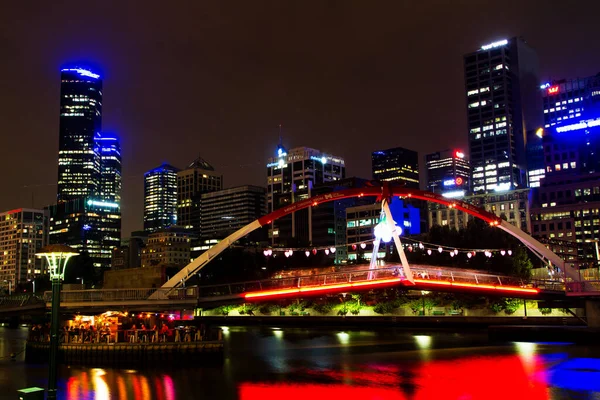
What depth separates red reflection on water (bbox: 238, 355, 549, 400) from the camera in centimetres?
3766

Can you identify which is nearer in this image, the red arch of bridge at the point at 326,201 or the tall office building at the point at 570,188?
the red arch of bridge at the point at 326,201

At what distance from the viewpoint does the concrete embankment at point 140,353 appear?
51188mm

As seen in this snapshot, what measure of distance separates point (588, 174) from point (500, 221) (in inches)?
4804

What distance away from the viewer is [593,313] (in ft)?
198

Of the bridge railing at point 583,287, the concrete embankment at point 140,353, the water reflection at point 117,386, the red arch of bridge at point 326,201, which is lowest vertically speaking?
the water reflection at point 117,386

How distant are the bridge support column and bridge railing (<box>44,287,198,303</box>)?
1412 inches

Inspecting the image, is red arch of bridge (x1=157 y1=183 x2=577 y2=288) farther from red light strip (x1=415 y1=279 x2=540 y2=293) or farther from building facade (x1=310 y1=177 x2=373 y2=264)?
building facade (x1=310 y1=177 x2=373 y2=264)

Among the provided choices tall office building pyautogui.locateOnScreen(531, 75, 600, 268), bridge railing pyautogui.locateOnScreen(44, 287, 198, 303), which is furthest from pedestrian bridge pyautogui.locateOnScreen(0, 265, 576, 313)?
tall office building pyautogui.locateOnScreen(531, 75, 600, 268)

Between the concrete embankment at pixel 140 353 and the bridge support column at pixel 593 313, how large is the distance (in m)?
33.6

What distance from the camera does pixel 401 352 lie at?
5700 centimetres

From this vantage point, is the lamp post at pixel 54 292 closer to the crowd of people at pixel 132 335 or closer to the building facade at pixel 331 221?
the crowd of people at pixel 132 335

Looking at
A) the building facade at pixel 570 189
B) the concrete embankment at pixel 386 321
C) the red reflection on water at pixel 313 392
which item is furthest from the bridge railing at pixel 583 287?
the building facade at pixel 570 189

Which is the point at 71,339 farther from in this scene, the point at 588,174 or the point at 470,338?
the point at 588,174

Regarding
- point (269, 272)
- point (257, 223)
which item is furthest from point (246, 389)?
point (269, 272)
